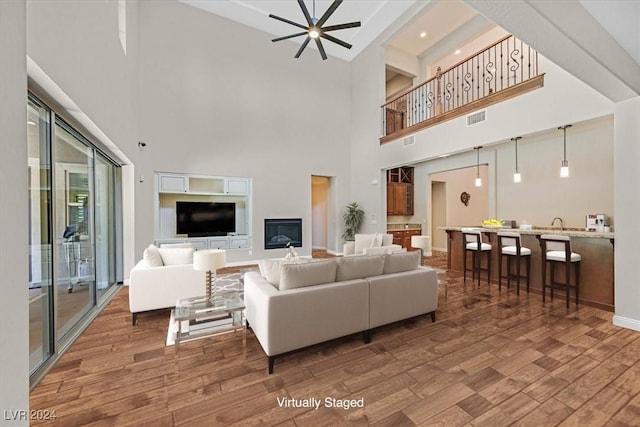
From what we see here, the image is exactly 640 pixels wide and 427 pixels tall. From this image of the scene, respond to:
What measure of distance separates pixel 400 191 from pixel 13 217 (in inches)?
336

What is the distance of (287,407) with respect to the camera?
1.79 m

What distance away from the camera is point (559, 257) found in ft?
12.0

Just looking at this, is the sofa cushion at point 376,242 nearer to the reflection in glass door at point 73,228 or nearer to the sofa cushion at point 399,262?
the sofa cushion at point 399,262

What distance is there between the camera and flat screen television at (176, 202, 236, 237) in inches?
244

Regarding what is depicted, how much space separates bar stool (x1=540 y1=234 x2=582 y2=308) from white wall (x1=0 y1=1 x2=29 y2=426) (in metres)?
5.08

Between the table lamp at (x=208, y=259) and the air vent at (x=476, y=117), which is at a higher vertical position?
the air vent at (x=476, y=117)

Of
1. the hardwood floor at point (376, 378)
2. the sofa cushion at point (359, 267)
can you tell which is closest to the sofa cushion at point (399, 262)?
the sofa cushion at point (359, 267)

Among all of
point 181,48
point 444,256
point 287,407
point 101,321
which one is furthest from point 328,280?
point 181,48

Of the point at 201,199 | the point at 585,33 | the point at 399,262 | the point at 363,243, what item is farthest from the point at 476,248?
the point at 201,199

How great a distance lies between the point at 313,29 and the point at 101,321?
5016 millimetres

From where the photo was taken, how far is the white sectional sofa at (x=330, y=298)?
87.8 inches

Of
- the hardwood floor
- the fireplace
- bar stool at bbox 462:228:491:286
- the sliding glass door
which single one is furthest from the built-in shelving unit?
bar stool at bbox 462:228:491:286

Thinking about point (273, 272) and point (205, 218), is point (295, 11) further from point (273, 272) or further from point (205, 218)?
point (273, 272)

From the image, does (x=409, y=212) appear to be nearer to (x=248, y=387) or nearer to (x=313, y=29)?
(x=313, y=29)
